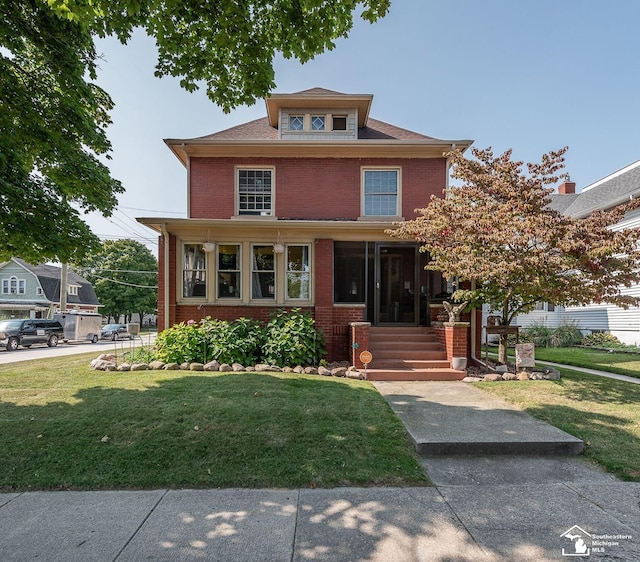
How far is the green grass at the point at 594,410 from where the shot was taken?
377 cm

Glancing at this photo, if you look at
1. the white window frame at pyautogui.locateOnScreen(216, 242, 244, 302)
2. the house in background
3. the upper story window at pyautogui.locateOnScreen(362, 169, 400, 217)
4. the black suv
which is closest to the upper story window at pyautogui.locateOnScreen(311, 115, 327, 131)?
the upper story window at pyautogui.locateOnScreen(362, 169, 400, 217)

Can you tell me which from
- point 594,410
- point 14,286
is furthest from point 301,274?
point 14,286

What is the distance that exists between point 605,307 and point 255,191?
51.6 ft

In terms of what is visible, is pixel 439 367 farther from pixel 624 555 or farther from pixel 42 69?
pixel 42 69

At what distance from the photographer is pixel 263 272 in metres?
9.45

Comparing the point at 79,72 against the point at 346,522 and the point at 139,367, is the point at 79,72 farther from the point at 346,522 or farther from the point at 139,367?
the point at 346,522

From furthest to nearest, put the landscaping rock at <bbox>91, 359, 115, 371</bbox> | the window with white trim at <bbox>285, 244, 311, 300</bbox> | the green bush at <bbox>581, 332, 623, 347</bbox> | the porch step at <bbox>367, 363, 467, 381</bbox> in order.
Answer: the green bush at <bbox>581, 332, 623, 347</bbox> < the window with white trim at <bbox>285, 244, 311, 300</bbox> < the landscaping rock at <bbox>91, 359, 115, 371</bbox> < the porch step at <bbox>367, 363, 467, 381</bbox>

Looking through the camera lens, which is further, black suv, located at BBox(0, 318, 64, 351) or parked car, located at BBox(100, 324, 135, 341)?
parked car, located at BBox(100, 324, 135, 341)

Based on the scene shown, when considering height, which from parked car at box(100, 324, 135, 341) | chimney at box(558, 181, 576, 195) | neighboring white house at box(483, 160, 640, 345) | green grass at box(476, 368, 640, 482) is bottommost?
parked car at box(100, 324, 135, 341)

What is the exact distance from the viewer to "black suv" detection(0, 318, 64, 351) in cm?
1712

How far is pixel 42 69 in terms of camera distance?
6398 mm

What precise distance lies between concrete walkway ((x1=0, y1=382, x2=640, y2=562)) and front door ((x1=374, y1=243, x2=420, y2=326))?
651 centimetres

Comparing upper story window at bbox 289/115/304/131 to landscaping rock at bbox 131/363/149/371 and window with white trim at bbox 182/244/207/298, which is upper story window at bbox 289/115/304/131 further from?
landscaping rock at bbox 131/363/149/371

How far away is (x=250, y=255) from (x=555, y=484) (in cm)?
789
